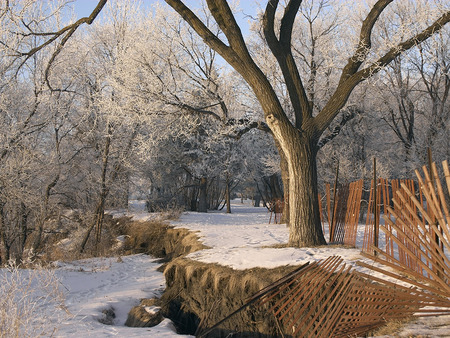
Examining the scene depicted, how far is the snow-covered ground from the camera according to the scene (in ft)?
17.1

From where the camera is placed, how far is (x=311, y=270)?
530 centimetres

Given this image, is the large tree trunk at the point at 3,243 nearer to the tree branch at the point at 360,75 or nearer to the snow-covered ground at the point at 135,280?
the snow-covered ground at the point at 135,280

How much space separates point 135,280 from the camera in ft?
32.8

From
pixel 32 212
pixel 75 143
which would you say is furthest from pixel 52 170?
pixel 75 143

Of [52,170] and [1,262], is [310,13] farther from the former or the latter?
[1,262]

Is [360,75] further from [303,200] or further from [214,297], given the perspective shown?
[214,297]

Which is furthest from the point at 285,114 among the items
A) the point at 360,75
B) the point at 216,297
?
the point at 216,297

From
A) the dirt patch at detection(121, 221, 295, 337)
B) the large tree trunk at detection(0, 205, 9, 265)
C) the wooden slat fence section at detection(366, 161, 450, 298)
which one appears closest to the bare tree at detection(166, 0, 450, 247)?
the dirt patch at detection(121, 221, 295, 337)

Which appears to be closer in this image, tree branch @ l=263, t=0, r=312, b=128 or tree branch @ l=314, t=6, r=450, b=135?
tree branch @ l=314, t=6, r=450, b=135

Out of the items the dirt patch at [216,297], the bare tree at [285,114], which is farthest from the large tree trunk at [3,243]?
the bare tree at [285,114]

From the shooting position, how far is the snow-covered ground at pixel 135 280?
5203 millimetres

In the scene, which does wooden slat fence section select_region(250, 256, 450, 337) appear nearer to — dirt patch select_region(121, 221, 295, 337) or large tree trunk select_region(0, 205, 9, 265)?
dirt patch select_region(121, 221, 295, 337)

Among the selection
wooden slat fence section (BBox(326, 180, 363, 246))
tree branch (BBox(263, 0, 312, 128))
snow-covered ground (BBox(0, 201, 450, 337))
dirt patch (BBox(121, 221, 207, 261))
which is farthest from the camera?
dirt patch (BBox(121, 221, 207, 261))

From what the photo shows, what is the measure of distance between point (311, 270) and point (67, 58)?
13363 mm
